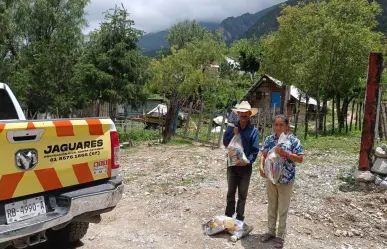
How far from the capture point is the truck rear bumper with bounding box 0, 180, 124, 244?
11.2 ft

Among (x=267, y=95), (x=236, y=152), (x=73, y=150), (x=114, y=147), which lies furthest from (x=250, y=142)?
(x=267, y=95)

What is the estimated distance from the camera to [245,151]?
16.6 ft

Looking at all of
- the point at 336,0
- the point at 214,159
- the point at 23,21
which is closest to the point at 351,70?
the point at 336,0

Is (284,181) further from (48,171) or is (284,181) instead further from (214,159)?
(214,159)

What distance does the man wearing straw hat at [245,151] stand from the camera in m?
5.05

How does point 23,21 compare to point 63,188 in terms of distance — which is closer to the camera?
point 63,188

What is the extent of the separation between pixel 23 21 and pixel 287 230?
26.0 m

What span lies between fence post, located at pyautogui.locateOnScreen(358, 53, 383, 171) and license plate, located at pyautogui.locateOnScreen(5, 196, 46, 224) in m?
5.65

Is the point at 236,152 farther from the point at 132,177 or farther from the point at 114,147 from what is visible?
the point at 132,177

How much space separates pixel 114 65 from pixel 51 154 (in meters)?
14.7

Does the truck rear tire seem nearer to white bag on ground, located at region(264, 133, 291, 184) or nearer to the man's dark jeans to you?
the man's dark jeans

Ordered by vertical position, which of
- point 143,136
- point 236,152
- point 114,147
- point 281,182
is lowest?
point 143,136

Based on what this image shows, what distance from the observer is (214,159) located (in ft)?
35.8

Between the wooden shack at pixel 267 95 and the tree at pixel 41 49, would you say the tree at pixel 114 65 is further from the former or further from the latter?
the wooden shack at pixel 267 95
